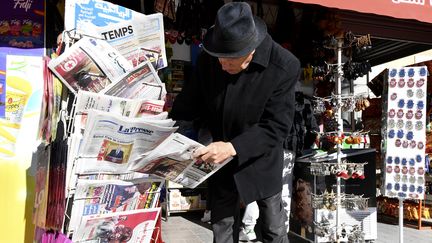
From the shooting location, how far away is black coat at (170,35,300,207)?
2.06 meters

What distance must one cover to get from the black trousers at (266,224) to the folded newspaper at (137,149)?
0.39 meters

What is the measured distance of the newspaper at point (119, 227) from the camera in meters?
1.88

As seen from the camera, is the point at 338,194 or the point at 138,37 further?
the point at 338,194

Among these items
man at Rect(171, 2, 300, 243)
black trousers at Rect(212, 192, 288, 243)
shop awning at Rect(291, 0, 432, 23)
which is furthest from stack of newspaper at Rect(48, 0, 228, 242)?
shop awning at Rect(291, 0, 432, 23)

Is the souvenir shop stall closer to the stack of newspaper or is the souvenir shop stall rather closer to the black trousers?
the stack of newspaper

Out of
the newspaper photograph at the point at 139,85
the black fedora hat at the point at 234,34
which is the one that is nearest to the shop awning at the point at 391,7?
the black fedora hat at the point at 234,34

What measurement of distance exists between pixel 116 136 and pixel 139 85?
368 millimetres

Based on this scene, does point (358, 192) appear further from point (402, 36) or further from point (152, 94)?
point (152, 94)

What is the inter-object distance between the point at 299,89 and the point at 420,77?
177 centimetres

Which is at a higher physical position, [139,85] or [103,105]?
[139,85]

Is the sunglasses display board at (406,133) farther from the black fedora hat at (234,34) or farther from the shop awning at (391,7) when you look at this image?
the black fedora hat at (234,34)

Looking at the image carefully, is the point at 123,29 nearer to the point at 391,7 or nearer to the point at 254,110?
the point at 254,110

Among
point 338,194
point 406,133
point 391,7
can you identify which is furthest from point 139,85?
point 406,133

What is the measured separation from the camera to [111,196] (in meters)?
1.94
